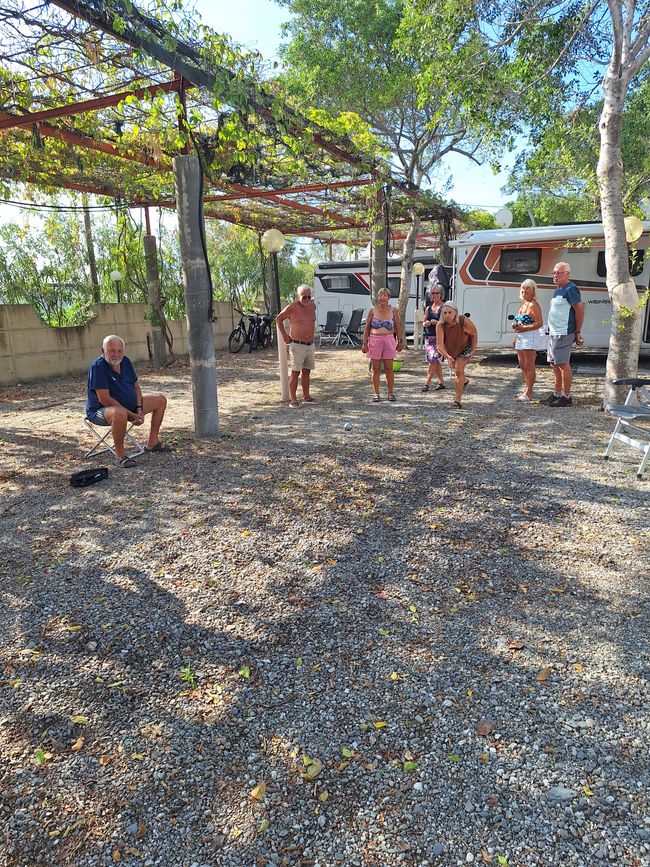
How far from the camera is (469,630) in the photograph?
2.64 metres

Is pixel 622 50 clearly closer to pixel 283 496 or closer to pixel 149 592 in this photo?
pixel 283 496

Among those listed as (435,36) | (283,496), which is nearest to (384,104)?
(435,36)

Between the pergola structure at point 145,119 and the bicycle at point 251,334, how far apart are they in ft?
16.8

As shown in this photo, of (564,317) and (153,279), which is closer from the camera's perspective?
(564,317)

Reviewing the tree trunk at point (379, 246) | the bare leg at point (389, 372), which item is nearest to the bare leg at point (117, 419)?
the bare leg at point (389, 372)

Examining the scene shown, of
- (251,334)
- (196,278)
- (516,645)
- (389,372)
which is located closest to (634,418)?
(389,372)

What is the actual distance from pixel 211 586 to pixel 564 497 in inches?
107

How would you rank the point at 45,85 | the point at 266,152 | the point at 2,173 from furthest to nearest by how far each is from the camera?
the point at 2,173 → the point at 266,152 → the point at 45,85

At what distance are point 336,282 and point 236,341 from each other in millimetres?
4366

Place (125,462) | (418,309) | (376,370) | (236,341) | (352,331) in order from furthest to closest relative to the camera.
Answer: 1. (352,331)
2. (236,341)
3. (418,309)
4. (376,370)
5. (125,462)

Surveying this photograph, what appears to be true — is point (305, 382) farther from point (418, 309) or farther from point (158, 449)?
point (418, 309)

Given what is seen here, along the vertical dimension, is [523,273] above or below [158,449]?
above

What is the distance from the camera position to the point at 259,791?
71.6 inches

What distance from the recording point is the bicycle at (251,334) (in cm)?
1675
